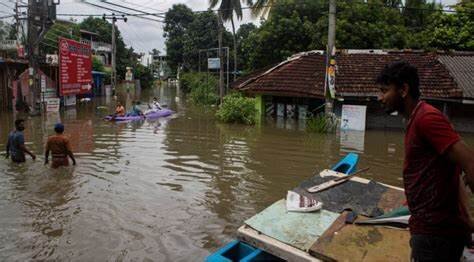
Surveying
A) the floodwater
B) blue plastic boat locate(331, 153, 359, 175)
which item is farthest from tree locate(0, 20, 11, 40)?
blue plastic boat locate(331, 153, 359, 175)

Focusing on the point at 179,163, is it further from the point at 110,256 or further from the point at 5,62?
the point at 5,62

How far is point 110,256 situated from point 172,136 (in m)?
11.5

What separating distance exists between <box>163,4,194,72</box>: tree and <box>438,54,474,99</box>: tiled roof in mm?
42013

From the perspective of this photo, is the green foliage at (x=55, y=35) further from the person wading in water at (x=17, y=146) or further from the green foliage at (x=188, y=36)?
the person wading in water at (x=17, y=146)

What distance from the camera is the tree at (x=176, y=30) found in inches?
2373

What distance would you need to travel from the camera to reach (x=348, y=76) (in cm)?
2169

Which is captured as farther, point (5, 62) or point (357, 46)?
point (357, 46)

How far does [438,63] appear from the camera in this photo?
857 inches

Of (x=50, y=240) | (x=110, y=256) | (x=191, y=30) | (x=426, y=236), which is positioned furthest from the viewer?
(x=191, y=30)

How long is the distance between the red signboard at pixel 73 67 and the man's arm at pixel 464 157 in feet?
90.4

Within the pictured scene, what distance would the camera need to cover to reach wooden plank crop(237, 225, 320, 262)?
4.20 metres

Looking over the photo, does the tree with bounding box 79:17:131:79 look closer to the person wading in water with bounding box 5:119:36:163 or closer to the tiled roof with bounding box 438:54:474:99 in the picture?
the tiled roof with bounding box 438:54:474:99

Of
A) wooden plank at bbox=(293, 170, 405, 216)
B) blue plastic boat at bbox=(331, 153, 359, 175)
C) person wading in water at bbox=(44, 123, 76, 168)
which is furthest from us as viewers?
person wading in water at bbox=(44, 123, 76, 168)

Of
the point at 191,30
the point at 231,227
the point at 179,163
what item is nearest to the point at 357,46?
the point at 179,163
